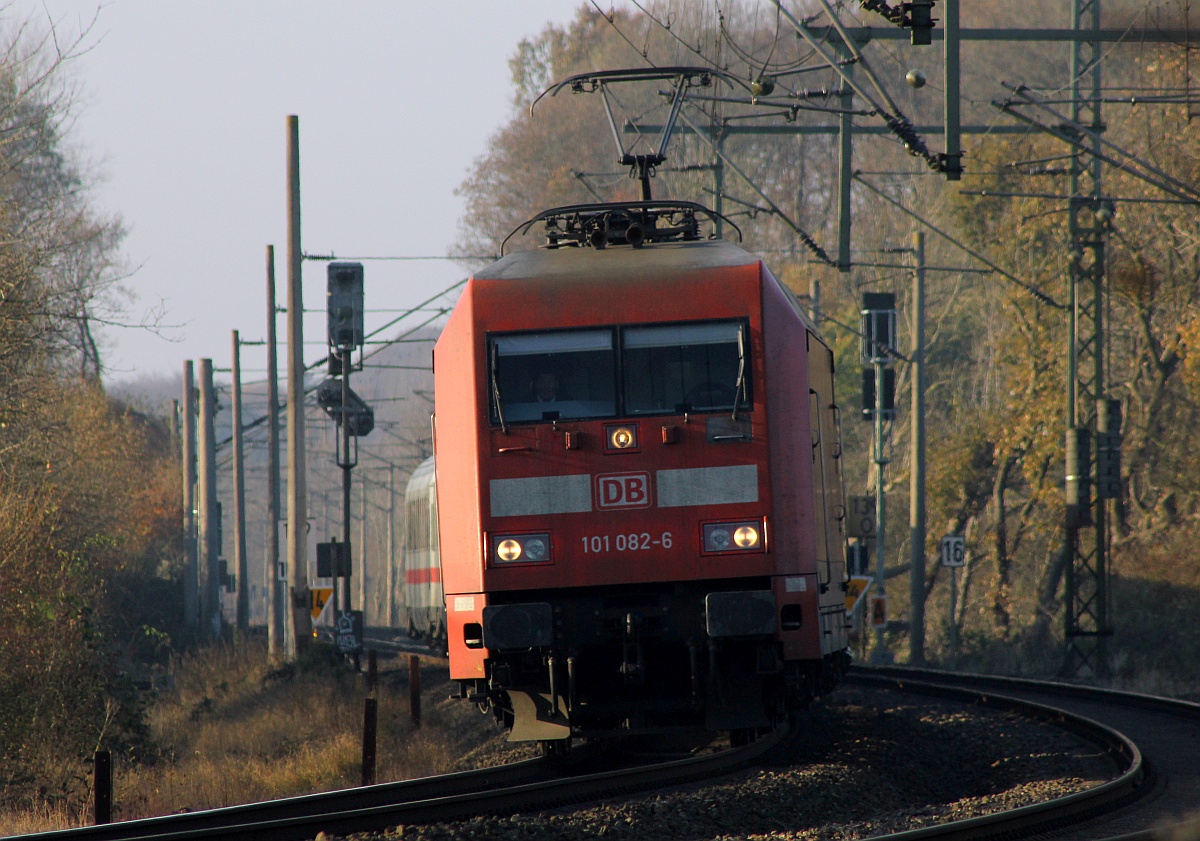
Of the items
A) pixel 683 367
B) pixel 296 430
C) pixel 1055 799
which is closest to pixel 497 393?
pixel 683 367

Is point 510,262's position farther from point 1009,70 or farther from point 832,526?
point 1009,70

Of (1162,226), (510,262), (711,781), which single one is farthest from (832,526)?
(1162,226)

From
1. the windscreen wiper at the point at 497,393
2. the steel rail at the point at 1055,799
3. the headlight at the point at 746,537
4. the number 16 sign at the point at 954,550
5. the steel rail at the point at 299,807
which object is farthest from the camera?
the number 16 sign at the point at 954,550

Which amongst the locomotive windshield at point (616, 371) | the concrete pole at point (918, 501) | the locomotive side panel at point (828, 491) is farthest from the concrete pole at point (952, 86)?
the concrete pole at point (918, 501)

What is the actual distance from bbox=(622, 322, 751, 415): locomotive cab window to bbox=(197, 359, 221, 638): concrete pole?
32999 millimetres

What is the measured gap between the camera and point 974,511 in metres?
41.3

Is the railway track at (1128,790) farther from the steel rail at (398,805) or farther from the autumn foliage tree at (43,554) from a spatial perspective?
the autumn foliage tree at (43,554)

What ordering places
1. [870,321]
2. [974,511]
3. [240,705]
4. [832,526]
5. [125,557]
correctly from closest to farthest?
[832,526], [240,705], [870,321], [974,511], [125,557]

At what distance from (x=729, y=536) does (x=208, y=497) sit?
3376 cm

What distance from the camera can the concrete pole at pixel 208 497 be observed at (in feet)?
139

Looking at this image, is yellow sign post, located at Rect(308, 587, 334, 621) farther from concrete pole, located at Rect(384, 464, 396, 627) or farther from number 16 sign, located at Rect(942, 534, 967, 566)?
concrete pole, located at Rect(384, 464, 396, 627)

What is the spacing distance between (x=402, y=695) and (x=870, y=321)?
13.7 meters

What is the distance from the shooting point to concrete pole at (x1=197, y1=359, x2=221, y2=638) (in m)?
42.3

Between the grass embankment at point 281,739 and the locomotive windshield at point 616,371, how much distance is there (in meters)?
5.13
